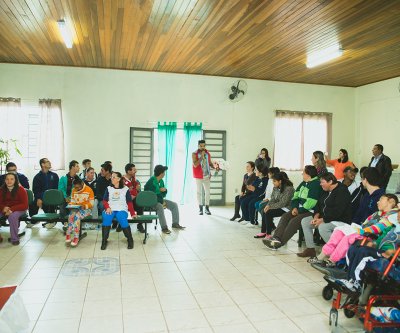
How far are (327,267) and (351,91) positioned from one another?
7.35 metres

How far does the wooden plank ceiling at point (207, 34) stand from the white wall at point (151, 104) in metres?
0.36

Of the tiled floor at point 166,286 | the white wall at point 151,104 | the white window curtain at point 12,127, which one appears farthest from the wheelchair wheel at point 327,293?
the white window curtain at point 12,127

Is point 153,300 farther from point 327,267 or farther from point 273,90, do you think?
point 273,90

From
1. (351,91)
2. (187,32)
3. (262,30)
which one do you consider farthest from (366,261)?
(351,91)

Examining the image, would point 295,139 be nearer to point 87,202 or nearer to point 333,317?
point 87,202

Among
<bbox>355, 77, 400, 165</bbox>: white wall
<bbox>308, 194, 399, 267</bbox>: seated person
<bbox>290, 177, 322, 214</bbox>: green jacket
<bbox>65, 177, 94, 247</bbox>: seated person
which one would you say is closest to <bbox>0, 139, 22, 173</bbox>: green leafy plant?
<bbox>65, 177, 94, 247</bbox>: seated person

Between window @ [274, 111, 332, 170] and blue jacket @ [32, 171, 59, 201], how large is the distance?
5277 millimetres

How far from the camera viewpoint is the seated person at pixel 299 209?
14.9 feet

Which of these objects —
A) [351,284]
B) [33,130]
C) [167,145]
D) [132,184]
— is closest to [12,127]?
[33,130]

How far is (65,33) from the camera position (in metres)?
5.14

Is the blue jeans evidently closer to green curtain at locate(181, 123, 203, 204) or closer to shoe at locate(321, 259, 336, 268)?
shoe at locate(321, 259, 336, 268)

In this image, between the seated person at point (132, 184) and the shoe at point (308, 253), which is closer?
the shoe at point (308, 253)

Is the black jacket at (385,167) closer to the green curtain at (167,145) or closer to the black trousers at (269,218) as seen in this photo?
the black trousers at (269,218)

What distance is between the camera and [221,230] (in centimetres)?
586
